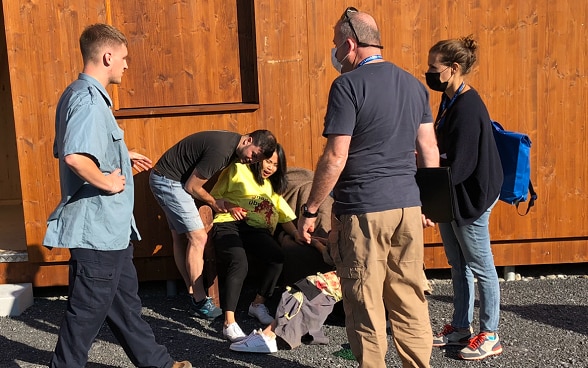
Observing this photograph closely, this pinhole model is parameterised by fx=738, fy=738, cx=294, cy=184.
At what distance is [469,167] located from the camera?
13.9 ft

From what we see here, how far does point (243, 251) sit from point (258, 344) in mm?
858

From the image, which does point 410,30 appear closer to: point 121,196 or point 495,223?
point 495,223

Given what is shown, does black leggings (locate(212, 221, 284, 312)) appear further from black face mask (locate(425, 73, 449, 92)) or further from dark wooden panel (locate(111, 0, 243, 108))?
black face mask (locate(425, 73, 449, 92))

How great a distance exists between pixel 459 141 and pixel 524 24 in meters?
2.03

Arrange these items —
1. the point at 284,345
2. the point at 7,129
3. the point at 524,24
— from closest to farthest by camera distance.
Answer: the point at 284,345 < the point at 524,24 < the point at 7,129

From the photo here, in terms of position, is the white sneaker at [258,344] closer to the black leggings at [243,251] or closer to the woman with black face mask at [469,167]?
the black leggings at [243,251]

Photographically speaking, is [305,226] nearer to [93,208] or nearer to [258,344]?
[93,208]

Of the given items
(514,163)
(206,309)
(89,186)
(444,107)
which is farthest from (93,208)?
(514,163)

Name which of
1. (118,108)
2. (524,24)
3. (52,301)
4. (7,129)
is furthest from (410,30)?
(7,129)

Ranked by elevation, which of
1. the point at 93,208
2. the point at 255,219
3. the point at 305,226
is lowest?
the point at 255,219

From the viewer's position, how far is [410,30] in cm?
Result: 578

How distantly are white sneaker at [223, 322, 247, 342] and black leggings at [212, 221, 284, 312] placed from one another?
24 cm

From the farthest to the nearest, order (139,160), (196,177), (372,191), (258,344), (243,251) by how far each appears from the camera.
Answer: (243,251)
(196,177)
(258,344)
(139,160)
(372,191)

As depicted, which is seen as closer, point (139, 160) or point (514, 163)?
point (139, 160)
